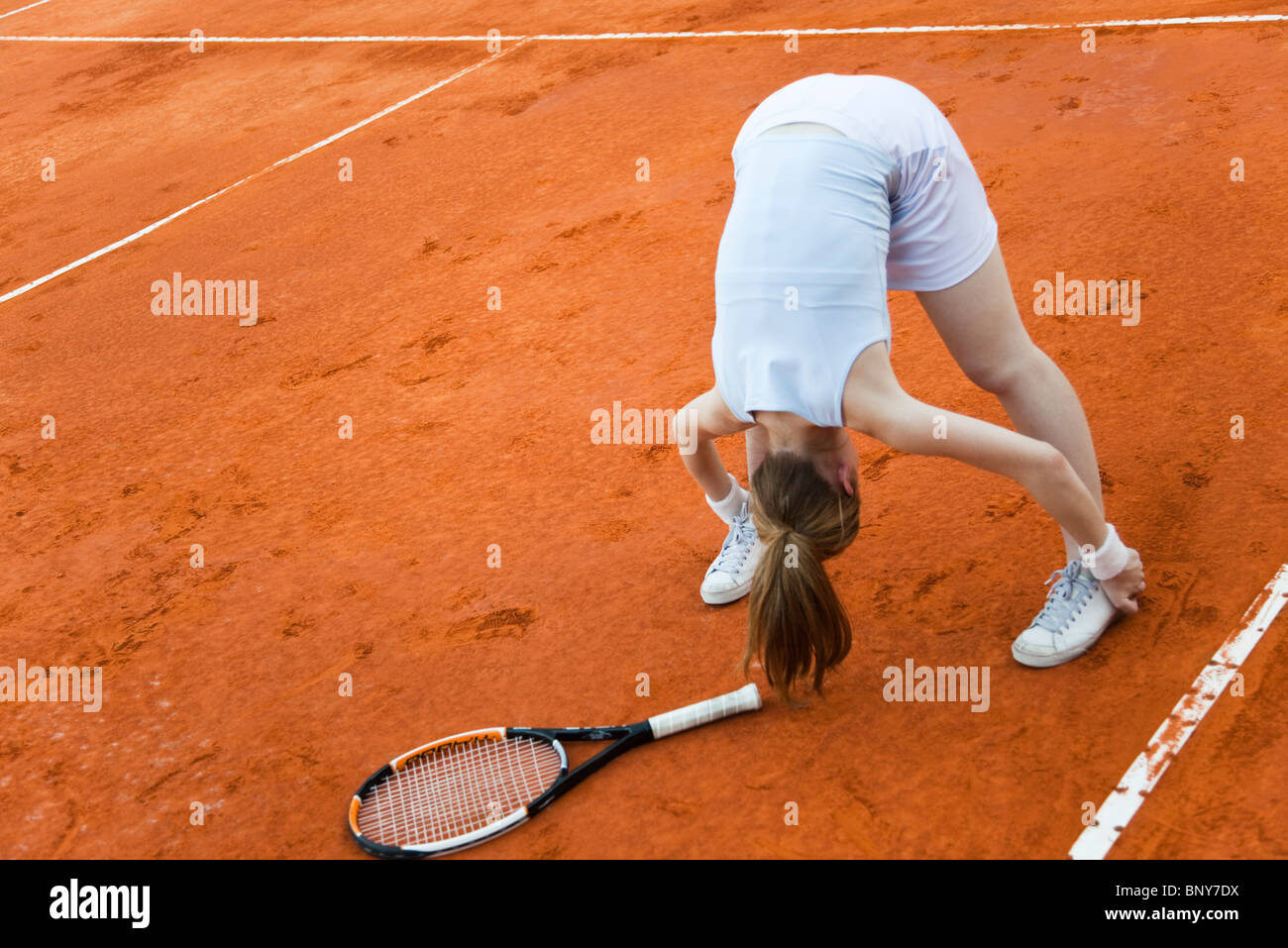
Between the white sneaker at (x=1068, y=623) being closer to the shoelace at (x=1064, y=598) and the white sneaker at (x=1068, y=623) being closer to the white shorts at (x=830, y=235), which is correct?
the shoelace at (x=1064, y=598)

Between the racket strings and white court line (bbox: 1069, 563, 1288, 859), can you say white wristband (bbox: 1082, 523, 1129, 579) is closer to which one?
white court line (bbox: 1069, 563, 1288, 859)

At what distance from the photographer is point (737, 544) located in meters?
3.66

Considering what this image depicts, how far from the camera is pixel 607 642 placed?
356 centimetres

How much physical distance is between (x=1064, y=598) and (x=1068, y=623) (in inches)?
2.5

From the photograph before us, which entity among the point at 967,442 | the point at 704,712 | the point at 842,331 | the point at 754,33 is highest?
the point at 754,33

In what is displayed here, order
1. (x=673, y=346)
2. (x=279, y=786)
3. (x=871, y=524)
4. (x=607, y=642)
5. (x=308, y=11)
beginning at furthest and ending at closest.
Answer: (x=308, y=11) → (x=673, y=346) → (x=871, y=524) → (x=607, y=642) → (x=279, y=786)

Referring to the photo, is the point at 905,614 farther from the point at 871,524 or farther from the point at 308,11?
the point at 308,11

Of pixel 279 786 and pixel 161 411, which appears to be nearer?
pixel 279 786

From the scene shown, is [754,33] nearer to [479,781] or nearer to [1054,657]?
[1054,657]

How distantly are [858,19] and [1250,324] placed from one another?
460 centimetres

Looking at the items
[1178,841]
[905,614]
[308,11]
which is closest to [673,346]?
[905,614]

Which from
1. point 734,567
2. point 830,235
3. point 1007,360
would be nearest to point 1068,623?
point 1007,360

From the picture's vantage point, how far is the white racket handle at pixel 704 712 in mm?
3137

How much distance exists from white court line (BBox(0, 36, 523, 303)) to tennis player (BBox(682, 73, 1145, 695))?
5.46 meters
